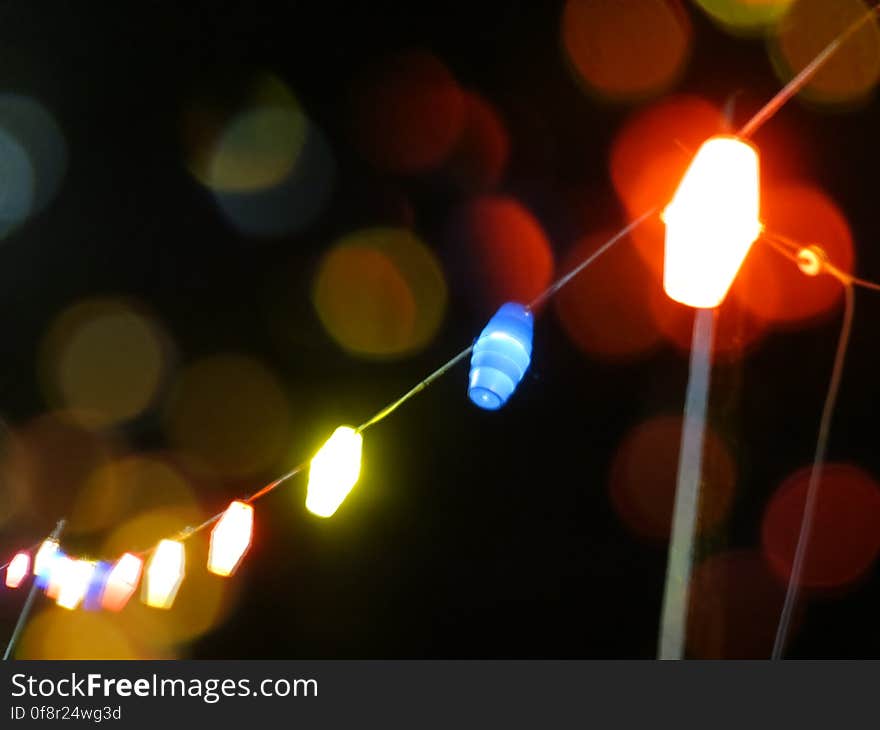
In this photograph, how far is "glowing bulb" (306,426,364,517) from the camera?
6332mm

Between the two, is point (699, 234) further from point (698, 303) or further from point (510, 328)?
point (510, 328)

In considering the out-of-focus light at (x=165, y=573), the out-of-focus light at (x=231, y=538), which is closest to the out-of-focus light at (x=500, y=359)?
the out-of-focus light at (x=231, y=538)

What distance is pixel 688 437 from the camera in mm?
3719

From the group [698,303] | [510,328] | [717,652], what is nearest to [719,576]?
[717,652]

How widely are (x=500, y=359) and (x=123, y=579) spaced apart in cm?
747

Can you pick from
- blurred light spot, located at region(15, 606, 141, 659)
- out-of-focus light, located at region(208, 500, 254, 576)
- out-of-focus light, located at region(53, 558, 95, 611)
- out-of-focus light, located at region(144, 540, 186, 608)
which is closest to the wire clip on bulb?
out-of-focus light, located at region(208, 500, 254, 576)

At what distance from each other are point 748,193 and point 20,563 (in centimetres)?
1391

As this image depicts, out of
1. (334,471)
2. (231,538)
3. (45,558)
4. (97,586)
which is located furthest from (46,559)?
(334,471)

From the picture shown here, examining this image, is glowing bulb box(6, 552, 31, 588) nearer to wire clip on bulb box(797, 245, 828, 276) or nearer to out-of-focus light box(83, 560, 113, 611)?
out-of-focus light box(83, 560, 113, 611)

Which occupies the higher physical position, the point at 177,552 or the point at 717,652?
the point at 177,552

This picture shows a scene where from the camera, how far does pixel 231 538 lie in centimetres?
803

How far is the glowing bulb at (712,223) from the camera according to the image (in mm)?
3254

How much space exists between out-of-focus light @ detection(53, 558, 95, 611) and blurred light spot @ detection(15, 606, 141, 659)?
9.60m

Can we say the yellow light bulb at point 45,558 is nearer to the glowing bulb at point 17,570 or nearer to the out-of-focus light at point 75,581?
the glowing bulb at point 17,570
